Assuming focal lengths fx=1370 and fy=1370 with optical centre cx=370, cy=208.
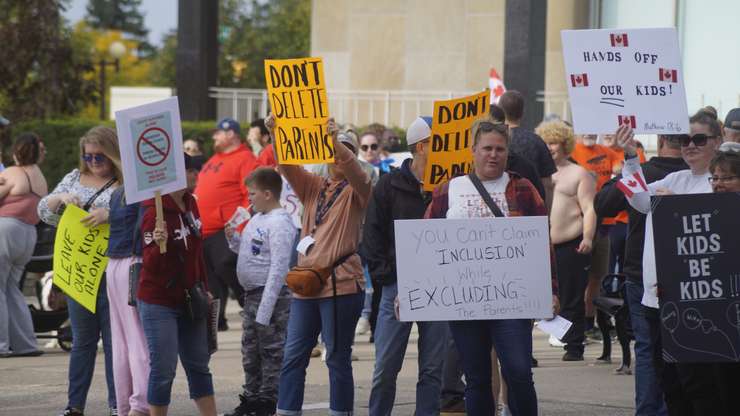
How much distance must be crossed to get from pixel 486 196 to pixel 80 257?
307cm

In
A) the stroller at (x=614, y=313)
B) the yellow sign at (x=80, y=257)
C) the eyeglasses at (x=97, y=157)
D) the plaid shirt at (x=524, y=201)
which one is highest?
the eyeglasses at (x=97, y=157)

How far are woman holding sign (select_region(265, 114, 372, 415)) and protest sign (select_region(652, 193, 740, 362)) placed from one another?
2.02 meters

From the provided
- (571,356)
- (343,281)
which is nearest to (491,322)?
(343,281)

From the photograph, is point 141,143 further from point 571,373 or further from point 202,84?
point 202,84

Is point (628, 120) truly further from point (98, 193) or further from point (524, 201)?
point (98, 193)

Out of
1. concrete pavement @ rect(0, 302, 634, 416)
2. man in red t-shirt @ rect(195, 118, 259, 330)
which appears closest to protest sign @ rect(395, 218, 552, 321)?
concrete pavement @ rect(0, 302, 634, 416)

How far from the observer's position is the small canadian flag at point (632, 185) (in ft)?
24.2

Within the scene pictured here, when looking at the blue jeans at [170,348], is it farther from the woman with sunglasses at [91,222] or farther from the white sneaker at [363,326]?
the white sneaker at [363,326]

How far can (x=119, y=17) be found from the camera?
122 metres

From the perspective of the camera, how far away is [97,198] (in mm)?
8984

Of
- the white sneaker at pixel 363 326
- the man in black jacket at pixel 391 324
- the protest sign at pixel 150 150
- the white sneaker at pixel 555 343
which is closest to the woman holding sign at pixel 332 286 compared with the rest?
the man in black jacket at pixel 391 324

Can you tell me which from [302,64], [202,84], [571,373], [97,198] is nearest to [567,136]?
[571,373]

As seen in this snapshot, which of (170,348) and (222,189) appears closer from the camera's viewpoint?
(170,348)

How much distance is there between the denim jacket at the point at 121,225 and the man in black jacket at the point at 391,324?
1414mm
